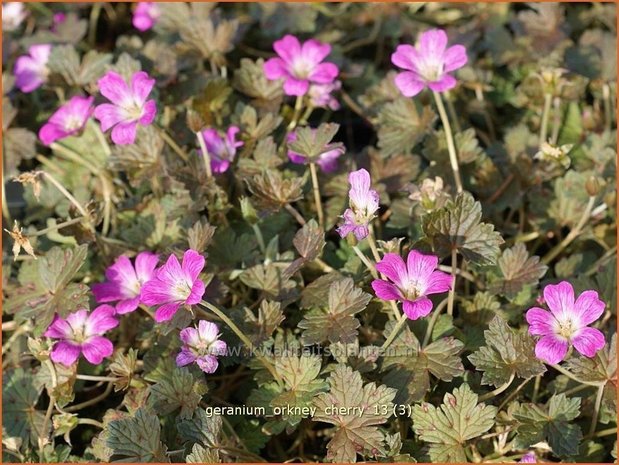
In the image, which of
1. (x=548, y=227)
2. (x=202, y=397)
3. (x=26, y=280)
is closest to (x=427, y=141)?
(x=548, y=227)

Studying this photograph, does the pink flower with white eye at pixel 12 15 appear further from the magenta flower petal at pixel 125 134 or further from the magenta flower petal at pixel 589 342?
the magenta flower petal at pixel 589 342

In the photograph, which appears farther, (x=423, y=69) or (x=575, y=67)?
(x=575, y=67)

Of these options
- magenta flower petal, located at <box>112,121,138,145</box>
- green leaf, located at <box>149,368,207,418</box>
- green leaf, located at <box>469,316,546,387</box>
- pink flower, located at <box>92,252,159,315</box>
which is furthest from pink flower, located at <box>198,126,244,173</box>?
green leaf, located at <box>469,316,546,387</box>

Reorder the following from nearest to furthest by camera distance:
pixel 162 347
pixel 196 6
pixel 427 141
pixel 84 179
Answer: pixel 162 347
pixel 427 141
pixel 84 179
pixel 196 6

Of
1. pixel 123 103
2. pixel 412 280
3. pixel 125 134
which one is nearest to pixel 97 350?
pixel 125 134

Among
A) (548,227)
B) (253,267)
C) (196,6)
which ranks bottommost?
(548,227)

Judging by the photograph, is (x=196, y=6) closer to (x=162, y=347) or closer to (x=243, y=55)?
(x=243, y=55)
